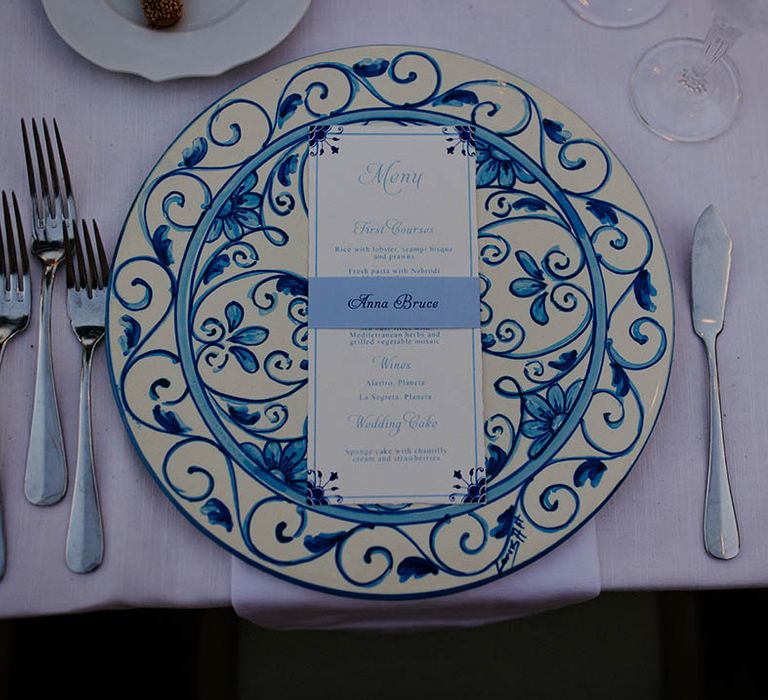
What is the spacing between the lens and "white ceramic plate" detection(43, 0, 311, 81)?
0.61 m

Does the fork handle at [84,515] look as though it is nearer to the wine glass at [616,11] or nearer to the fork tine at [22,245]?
the fork tine at [22,245]

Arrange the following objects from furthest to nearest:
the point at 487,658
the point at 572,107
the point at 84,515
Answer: the point at 487,658 < the point at 572,107 < the point at 84,515

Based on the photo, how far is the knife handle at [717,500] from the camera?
54 cm

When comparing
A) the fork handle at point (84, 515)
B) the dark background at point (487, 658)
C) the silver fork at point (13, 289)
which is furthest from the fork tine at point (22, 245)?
the dark background at point (487, 658)

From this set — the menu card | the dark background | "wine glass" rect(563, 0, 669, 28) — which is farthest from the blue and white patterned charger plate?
the dark background

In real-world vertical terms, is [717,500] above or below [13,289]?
below

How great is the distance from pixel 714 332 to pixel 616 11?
29 centimetres

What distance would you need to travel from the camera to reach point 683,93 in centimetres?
65

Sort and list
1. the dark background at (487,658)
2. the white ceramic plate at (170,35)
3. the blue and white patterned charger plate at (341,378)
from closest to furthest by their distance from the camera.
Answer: the blue and white patterned charger plate at (341,378)
the white ceramic plate at (170,35)
the dark background at (487,658)

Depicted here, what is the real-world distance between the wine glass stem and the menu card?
0.21 meters

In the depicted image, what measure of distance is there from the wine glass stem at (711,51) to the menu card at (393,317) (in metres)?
0.21

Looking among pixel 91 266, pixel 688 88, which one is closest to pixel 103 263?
pixel 91 266

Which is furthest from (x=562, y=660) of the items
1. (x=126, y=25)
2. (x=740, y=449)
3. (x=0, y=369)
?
(x=126, y=25)

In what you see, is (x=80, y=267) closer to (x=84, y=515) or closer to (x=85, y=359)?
(x=85, y=359)
